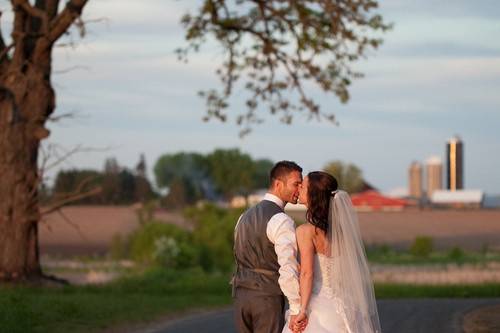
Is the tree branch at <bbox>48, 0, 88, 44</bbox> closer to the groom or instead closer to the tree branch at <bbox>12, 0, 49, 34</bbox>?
the tree branch at <bbox>12, 0, 49, 34</bbox>

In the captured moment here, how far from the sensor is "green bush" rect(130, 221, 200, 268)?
1652 inches

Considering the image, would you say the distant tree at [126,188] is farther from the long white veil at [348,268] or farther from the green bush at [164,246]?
the long white veil at [348,268]

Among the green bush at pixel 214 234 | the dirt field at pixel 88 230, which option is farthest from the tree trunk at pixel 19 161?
the dirt field at pixel 88 230

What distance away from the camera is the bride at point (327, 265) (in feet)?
32.9

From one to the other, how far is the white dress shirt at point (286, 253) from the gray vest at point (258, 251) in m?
0.09

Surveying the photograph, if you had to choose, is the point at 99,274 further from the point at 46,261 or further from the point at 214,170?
the point at 214,170

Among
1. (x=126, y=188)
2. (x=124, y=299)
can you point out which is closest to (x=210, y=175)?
(x=126, y=188)

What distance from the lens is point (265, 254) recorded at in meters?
10.4

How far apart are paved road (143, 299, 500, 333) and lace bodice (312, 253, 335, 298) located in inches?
351

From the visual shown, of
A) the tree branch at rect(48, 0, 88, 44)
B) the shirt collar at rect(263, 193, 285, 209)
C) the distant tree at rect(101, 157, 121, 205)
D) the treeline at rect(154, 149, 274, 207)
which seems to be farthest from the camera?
the treeline at rect(154, 149, 274, 207)

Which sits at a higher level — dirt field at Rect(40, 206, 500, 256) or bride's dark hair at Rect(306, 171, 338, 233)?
bride's dark hair at Rect(306, 171, 338, 233)

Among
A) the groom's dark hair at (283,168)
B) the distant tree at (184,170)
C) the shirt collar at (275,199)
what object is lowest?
the shirt collar at (275,199)

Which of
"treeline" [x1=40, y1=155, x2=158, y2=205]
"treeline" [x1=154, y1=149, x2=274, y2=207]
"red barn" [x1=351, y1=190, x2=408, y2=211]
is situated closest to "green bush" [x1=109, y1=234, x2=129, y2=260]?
"treeline" [x1=40, y1=155, x2=158, y2=205]

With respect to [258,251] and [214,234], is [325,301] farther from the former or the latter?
[214,234]
